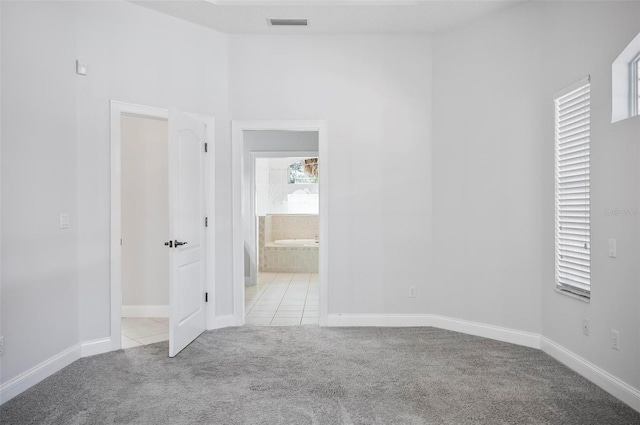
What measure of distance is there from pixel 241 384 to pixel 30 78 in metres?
2.57

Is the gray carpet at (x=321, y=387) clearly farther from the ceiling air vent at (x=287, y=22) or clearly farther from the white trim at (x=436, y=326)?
the ceiling air vent at (x=287, y=22)

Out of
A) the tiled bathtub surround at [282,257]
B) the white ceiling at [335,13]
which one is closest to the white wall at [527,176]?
the white ceiling at [335,13]

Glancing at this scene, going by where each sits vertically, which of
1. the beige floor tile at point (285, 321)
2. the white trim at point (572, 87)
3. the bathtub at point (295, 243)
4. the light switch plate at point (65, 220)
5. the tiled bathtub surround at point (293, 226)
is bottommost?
the beige floor tile at point (285, 321)

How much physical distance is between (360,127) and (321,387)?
258 cm

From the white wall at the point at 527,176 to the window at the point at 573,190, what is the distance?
8 centimetres

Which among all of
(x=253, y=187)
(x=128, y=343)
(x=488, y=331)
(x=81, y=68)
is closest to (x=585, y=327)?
(x=488, y=331)

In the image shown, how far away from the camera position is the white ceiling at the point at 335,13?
12.3ft

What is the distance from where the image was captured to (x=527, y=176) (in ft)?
12.2

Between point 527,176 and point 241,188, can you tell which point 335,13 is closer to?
point 241,188

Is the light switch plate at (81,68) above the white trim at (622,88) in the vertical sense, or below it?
above

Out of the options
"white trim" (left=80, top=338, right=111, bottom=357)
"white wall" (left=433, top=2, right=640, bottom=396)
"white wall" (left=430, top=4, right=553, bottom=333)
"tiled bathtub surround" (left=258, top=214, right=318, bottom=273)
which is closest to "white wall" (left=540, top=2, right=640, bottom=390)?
"white wall" (left=433, top=2, right=640, bottom=396)

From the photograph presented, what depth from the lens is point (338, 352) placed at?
360cm

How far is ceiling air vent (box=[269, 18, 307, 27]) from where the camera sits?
4.11m

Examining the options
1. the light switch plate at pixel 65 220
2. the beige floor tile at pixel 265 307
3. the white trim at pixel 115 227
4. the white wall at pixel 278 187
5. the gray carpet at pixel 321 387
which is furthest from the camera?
the white wall at pixel 278 187
